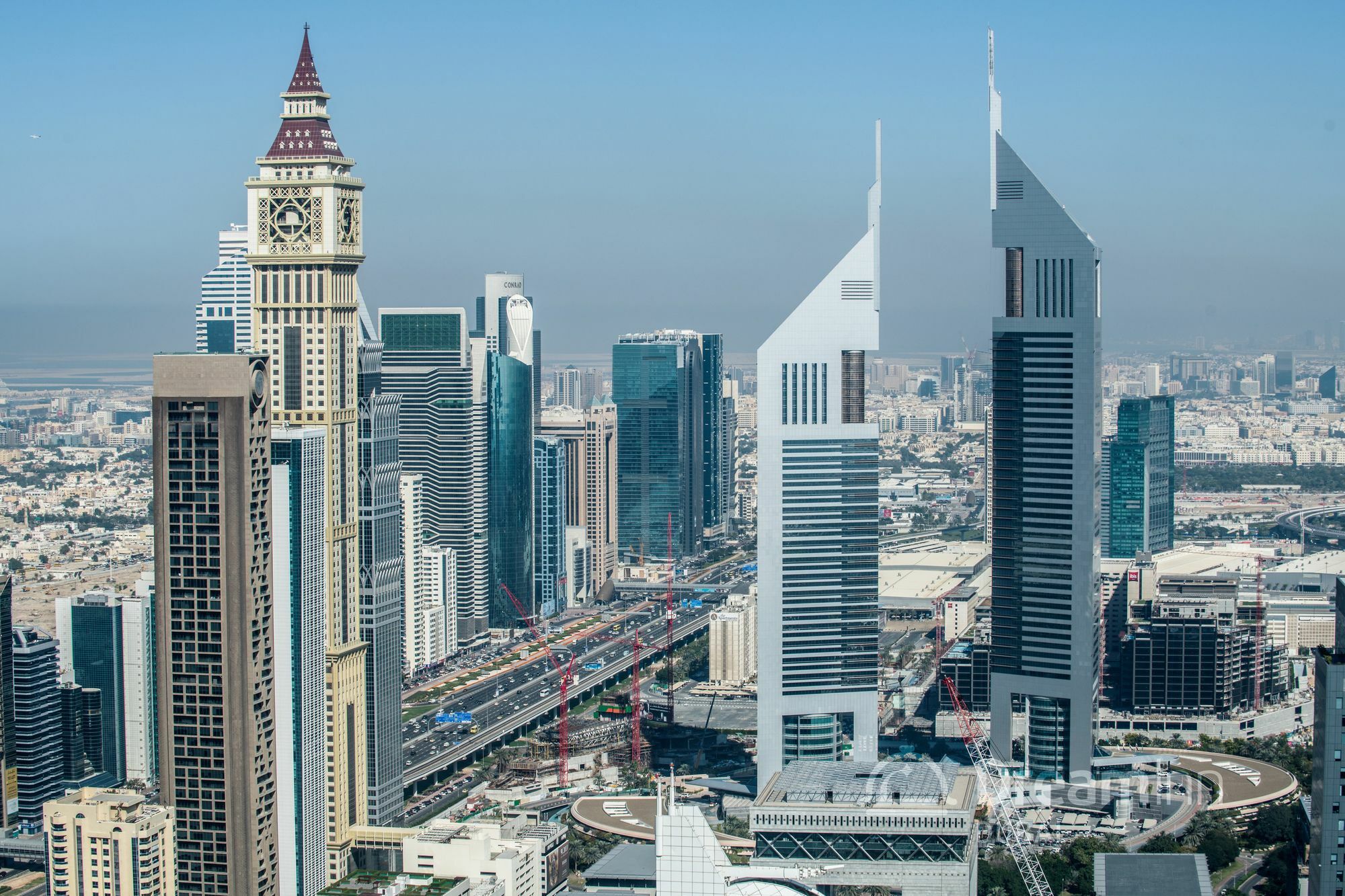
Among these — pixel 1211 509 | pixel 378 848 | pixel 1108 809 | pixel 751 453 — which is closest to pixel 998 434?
pixel 1108 809

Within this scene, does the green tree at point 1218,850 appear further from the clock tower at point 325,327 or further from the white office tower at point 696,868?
the white office tower at point 696,868

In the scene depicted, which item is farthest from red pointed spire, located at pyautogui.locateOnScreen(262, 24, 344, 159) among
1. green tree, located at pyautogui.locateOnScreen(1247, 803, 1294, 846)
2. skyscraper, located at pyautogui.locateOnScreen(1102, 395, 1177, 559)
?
skyscraper, located at pyautogui.locateOnScreen(1102, 395, 1177, 559)

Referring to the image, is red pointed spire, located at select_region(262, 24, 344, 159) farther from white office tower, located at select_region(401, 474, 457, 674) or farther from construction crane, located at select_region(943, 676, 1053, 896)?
white office tower, located at select_region(401, 474, 457, 674)

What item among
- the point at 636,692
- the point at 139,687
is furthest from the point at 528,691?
the point at 139,687

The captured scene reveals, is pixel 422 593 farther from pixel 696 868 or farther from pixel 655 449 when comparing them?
pixel 696 868

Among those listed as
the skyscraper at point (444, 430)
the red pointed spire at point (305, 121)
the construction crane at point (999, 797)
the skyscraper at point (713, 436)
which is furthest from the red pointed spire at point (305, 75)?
the skyscraper at point (713, 436)

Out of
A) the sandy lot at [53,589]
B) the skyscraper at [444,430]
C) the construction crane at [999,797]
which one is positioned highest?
the skyscraper at [444,430]
